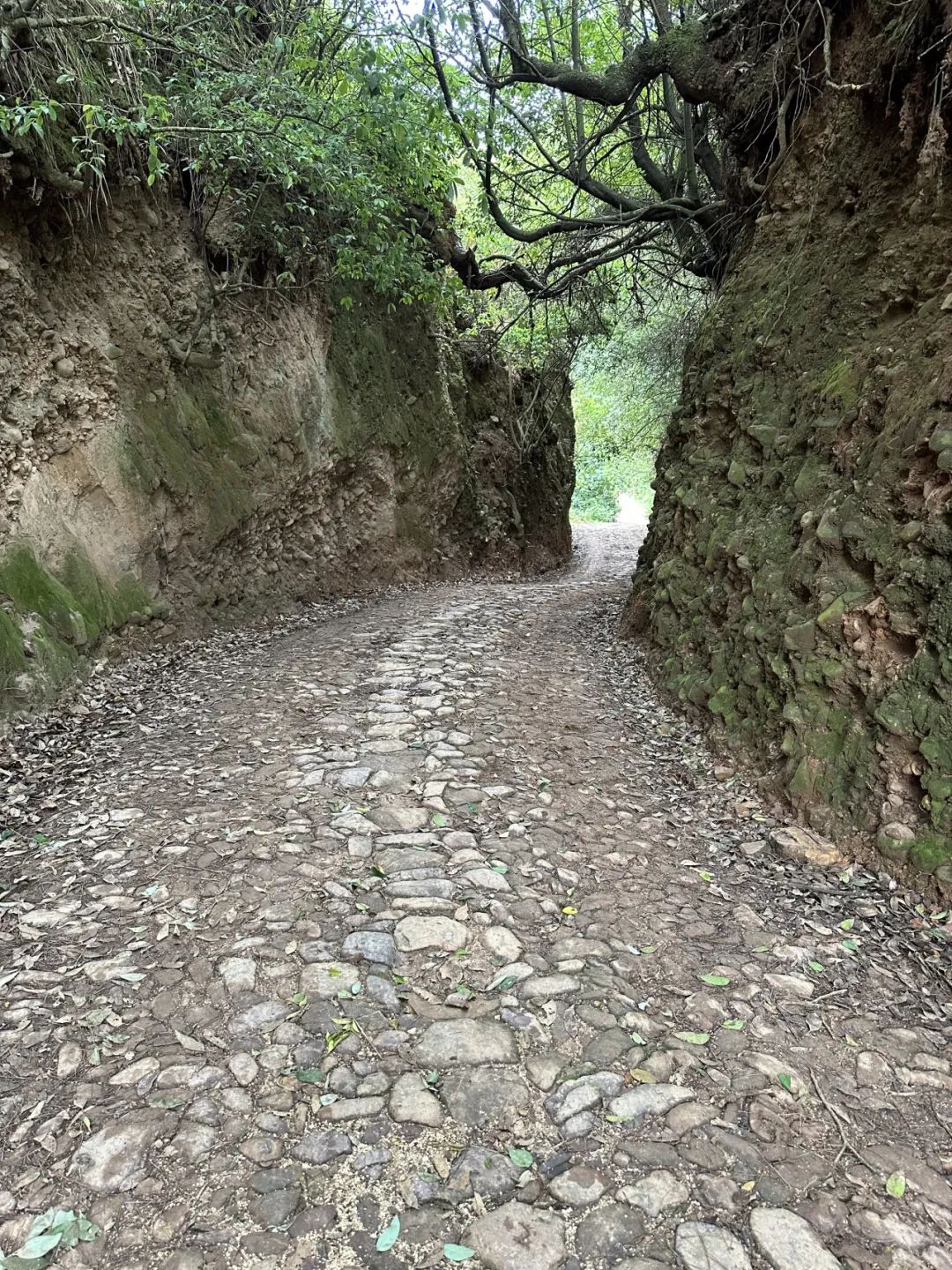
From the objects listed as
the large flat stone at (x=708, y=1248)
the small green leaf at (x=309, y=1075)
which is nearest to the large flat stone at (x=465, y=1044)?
the small green leaf at (x=309, y=1075)

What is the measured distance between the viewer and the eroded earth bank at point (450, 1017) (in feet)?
6.53

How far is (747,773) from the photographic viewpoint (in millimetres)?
4613

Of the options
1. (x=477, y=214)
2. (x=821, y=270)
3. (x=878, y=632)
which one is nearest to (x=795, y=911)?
(x=878, y=632)

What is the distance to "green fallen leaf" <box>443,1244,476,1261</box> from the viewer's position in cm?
188

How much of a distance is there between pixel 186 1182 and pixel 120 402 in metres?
6.53

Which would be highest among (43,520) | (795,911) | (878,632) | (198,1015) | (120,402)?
(120,402)

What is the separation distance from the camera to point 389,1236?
1.94 meters

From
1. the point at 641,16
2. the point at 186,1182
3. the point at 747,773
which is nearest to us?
the point at 186,1182

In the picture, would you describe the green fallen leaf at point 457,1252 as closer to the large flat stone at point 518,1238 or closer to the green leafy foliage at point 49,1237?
the large flat stone at point 518,1238

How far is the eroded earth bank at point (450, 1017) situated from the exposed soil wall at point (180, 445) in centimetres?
168

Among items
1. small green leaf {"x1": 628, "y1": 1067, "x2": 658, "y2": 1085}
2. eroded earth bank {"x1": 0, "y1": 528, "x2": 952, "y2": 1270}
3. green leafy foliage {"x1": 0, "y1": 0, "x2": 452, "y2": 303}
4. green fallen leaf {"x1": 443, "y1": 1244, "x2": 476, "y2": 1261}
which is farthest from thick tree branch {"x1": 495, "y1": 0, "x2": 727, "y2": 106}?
green fallen leaf {"x1": 443, "y1": 1244, "x2": 476, "y2": 1261}

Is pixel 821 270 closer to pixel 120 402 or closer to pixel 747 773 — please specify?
pixel 747 773

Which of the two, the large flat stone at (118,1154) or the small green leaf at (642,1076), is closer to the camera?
the large flat stone at (118,1154)

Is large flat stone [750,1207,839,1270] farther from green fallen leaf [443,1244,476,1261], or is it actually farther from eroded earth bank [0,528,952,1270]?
green fallen leaf [443,1244,476,1261]
